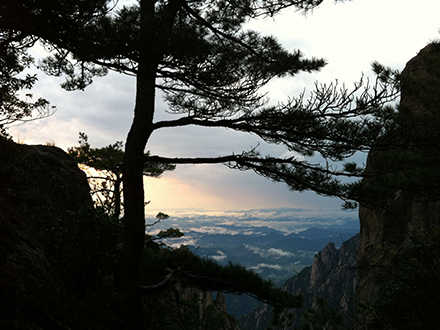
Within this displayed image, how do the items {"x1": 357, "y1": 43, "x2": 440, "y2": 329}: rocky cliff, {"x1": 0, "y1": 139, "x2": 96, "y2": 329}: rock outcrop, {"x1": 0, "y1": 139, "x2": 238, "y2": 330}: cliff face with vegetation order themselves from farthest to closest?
{"x1": 357, "y1": 43, "x2": 440, "y2": 329}: rocky cliff < {"x1": 0, "y1": 139, "x2": 238, "y2": 330}: cliff face with vegetation < {"x1": 0, "y1": 139, "x2": 96, "y2": 329}: rock outcrop

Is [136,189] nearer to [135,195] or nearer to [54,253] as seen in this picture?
[135,195]

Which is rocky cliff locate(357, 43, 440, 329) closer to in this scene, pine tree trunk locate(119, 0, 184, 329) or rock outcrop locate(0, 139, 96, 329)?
pine tree trunk locate(119, 0, 184, 329)

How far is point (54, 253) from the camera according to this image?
15.6 ft

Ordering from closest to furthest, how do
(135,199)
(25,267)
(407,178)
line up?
(25,267) → (135,199) → (407,178)

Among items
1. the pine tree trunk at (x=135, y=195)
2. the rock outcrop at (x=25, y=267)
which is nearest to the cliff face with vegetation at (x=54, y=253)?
the rock outcrop at (x=25, y=267)

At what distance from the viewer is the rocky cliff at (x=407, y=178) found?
17.2 ft

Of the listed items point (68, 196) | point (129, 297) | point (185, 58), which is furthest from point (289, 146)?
point (68, 196)

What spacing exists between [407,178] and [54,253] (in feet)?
30.8

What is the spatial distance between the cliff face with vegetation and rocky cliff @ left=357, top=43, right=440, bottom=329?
147 inches

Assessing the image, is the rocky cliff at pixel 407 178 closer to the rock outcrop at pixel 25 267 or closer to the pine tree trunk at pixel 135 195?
the pine tree trunk at pixel 135 195

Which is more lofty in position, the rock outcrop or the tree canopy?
the tree canopy

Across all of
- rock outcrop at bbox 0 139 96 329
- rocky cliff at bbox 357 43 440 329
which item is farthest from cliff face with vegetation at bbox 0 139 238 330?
rocky cliff at bbox 357 43 440 329

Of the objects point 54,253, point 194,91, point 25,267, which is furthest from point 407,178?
point 25,267

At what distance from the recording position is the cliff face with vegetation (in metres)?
2.48
